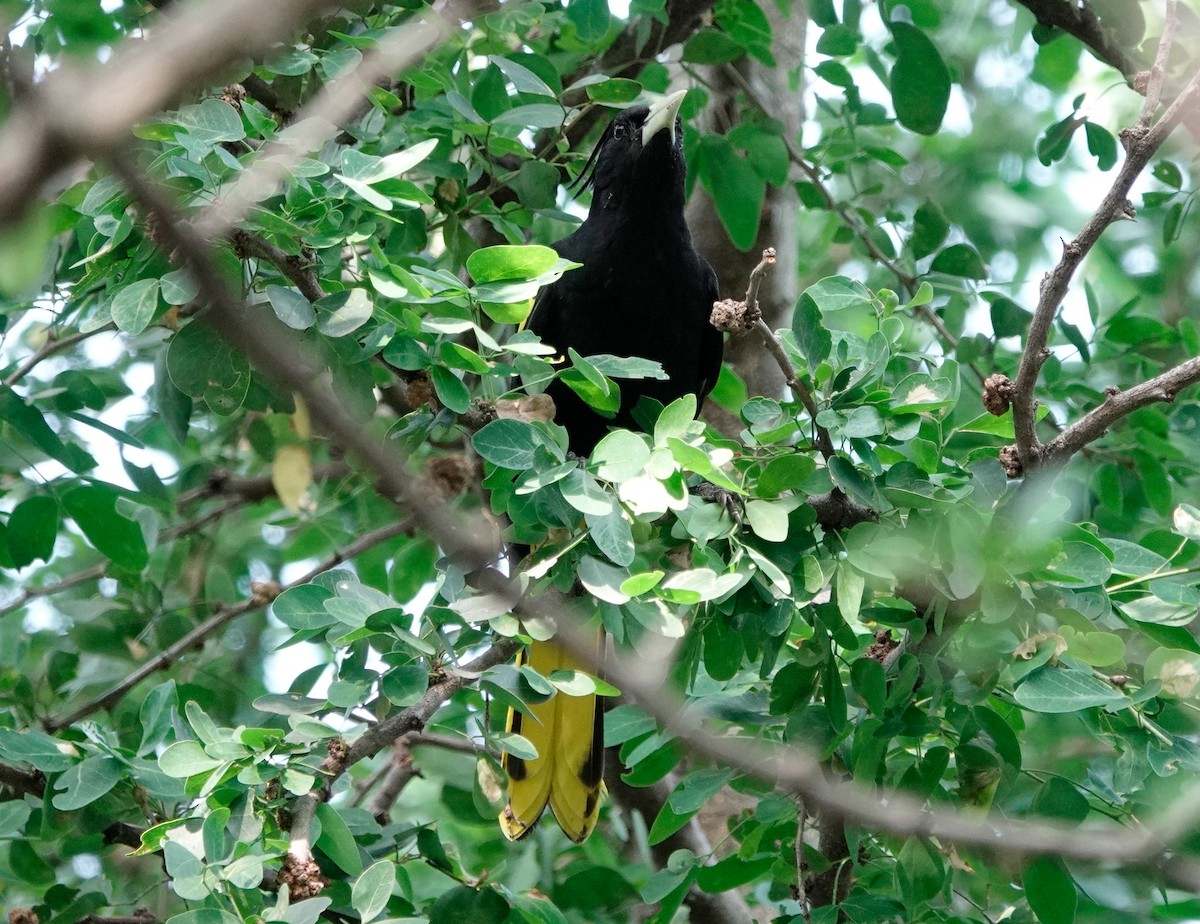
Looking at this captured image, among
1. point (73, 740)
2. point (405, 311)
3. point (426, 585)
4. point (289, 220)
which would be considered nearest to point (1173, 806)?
point (405, 311)

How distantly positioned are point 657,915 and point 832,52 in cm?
212

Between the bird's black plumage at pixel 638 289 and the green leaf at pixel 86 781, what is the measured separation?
4.87 feet

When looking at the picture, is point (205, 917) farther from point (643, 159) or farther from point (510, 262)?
point (643, 159)

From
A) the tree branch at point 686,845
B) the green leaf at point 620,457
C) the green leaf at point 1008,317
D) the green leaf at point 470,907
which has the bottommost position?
the tree branch at point 686,845

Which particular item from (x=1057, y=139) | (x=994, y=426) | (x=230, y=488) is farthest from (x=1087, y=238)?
(x=230, y=488)

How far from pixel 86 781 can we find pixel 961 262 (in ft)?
7.77

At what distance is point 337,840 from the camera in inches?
81.7

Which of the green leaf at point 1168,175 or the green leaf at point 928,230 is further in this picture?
the green leaf at point 928,230

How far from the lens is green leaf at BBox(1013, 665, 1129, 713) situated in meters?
1.91

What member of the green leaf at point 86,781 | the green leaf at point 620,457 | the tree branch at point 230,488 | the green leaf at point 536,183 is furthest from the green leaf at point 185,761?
the tree branch at point 230,488

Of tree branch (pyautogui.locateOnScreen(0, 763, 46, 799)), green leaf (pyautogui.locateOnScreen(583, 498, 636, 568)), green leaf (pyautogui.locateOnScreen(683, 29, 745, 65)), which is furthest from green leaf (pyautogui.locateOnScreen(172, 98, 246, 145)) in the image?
green leaf (pyautogui.locateOnScreen(683, 29, 745, 65))

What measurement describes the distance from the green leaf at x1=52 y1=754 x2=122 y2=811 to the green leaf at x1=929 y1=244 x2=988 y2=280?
2.29 meters

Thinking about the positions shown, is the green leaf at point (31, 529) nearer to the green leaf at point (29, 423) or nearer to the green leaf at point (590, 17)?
the green leaf at point (29, 423)

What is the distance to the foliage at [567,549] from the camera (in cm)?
198
